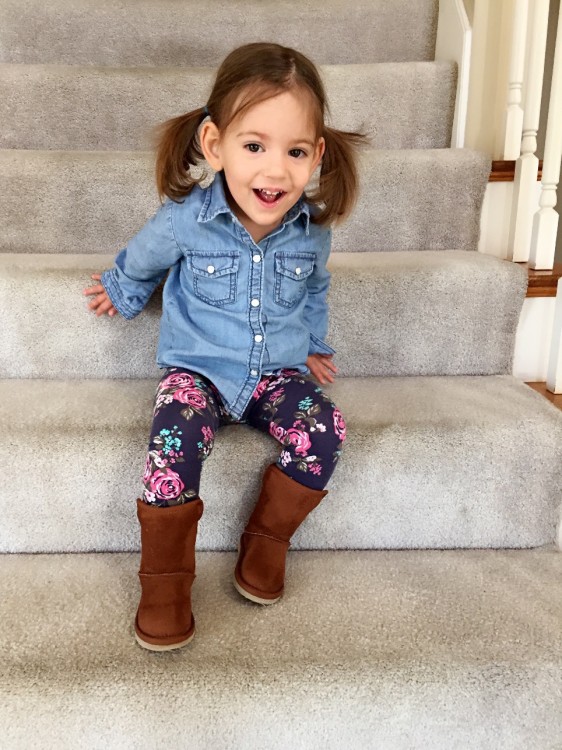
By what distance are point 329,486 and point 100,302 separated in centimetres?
48

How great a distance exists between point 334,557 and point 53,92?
1.16m

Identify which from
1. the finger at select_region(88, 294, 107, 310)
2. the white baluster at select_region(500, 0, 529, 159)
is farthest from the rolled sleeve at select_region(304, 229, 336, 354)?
the white baluster at select_region(500, 0, 529, 159)

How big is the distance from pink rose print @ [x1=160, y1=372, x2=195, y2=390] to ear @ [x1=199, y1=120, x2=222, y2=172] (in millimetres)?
306

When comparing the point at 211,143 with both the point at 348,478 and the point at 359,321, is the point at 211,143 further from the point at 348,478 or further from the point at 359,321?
the point at 348,478

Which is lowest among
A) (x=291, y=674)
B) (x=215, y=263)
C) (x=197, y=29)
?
(x=291, y=674)

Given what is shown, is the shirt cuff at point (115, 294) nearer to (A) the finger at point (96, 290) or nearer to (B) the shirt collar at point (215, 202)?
(A) the finger at point (96, 290)

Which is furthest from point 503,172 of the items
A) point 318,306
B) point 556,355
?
point 318,306

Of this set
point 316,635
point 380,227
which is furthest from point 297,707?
point 380,227

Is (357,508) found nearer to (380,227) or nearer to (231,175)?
(231,175)

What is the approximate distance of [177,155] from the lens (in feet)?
3.22

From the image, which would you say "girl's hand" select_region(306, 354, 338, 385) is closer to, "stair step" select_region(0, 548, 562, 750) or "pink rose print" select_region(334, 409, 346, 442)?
"pink rose print" select_region(334, 409, 346, 442)

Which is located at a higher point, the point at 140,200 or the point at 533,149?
the point at 533,149

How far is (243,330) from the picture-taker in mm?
988

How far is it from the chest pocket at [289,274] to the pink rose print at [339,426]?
0.21 metres
